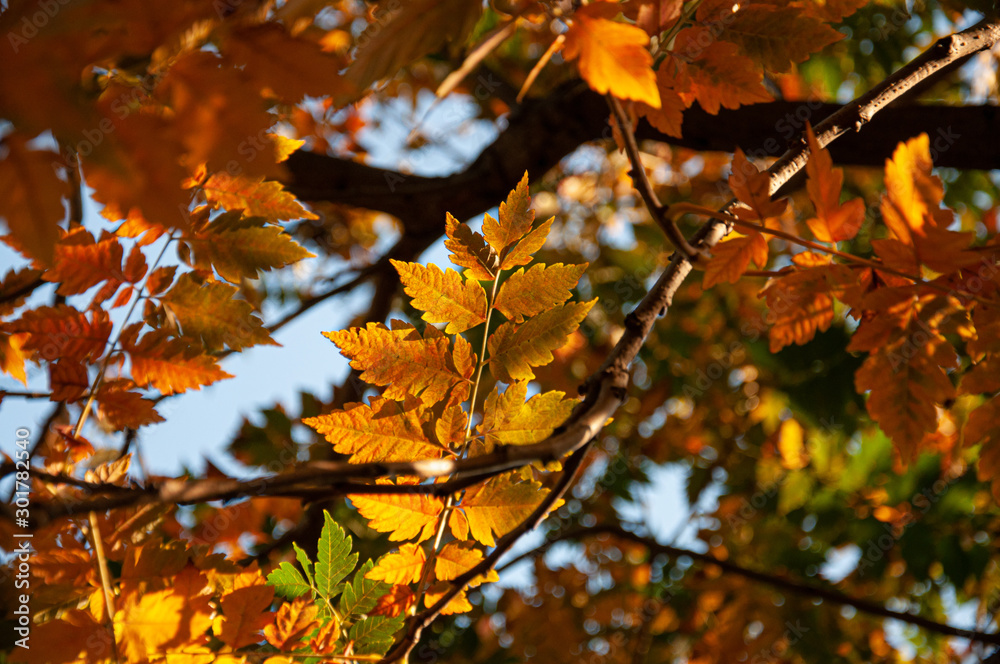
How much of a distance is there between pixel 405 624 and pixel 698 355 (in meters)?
2.81

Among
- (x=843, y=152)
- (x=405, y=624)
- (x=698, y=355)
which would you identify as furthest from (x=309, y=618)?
(x=698, y=355)

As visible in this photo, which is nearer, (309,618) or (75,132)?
(75,132)

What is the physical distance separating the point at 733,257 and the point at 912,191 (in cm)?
23

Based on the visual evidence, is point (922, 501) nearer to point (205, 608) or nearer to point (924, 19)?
point (924, 19)

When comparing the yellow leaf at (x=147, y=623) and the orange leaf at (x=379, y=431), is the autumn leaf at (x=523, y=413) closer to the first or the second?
the orange leaf at (x=379, y=431)

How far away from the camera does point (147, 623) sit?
36.0 inches

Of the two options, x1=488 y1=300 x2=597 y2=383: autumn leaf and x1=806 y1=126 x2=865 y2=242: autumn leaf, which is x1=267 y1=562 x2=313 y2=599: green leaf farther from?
x1=806 y1=126 x2=865 y2=242: autumn leaf

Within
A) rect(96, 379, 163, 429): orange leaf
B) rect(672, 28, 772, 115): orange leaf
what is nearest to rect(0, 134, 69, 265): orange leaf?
rect(96, 379, 163, 429): orange leaf

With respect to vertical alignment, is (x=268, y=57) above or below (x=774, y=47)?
above

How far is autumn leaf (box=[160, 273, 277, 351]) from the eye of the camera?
1.08 metres

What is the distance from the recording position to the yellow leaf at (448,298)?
0.91 meters

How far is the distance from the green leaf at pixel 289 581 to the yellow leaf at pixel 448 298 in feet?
1.53

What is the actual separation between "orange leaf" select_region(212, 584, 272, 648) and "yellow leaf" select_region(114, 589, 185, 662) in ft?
0.20

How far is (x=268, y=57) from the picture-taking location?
599 mm
